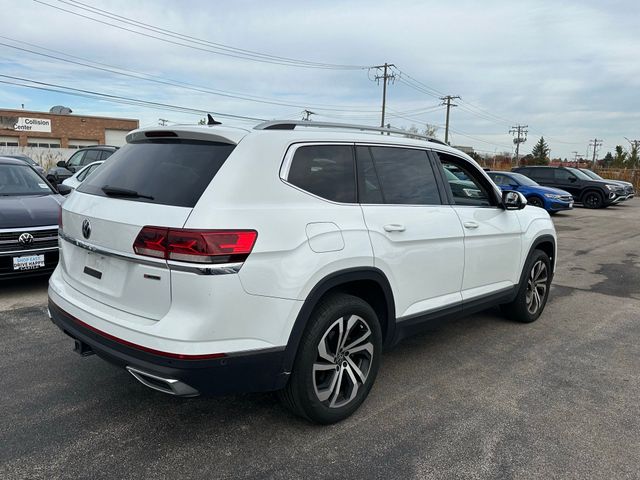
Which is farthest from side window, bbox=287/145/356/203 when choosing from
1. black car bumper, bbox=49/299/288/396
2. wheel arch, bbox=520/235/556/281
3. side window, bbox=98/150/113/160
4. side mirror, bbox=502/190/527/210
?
side window, bbox=98/150/113/160

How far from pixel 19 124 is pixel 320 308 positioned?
172 feet

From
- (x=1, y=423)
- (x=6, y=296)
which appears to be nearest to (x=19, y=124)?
(x=6, y=296)

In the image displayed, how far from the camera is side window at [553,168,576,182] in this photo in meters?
21.1

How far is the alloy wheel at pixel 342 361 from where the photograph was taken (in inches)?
117

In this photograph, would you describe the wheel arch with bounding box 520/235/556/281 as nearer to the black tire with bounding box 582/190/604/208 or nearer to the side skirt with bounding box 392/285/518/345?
the side skirt with bounding box 392/285/518/345

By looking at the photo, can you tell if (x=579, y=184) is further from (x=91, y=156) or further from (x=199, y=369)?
(x=199, y=369)

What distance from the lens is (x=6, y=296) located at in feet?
18.4

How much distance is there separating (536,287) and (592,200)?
18270 millimetres

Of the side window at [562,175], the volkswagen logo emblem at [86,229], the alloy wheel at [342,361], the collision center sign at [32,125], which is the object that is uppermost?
the collision center sign at [32,125]

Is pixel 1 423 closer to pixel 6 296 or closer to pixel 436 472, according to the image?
pixel 436 472

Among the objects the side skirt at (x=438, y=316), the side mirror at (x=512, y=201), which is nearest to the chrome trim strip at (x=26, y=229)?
the side skirt at (x=438, y=316)

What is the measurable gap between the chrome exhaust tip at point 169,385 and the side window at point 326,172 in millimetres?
1227

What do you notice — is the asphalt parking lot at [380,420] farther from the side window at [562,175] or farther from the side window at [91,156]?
the side window at [562,175]

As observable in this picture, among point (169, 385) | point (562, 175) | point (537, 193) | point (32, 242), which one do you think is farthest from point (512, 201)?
point (562, 175)
